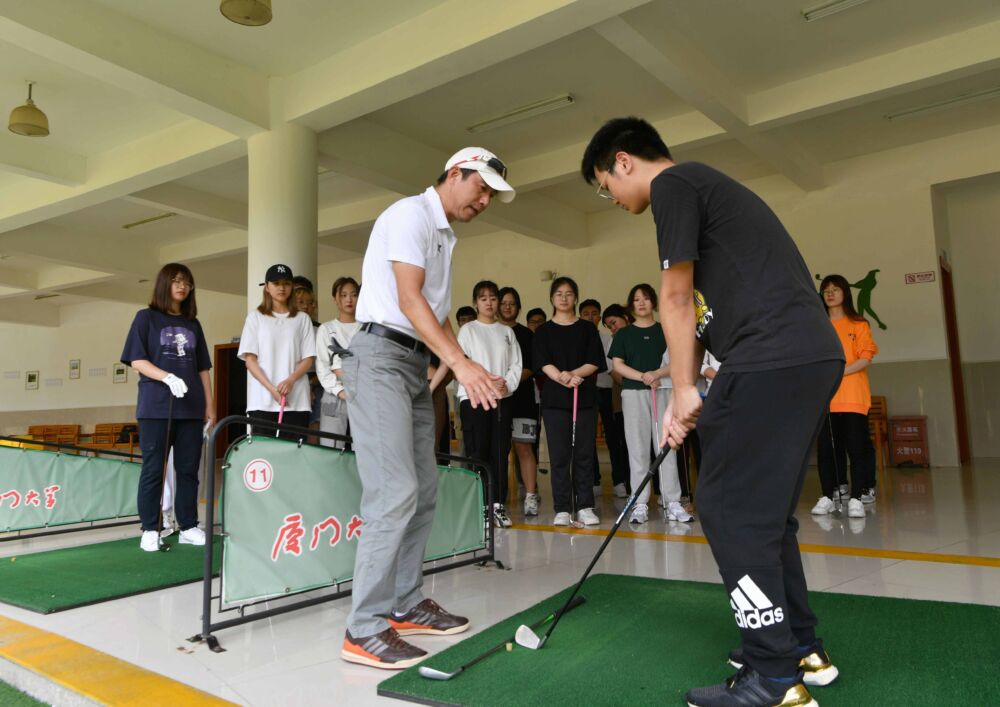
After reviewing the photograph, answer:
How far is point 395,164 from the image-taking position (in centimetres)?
789

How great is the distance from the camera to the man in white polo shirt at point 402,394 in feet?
7.25

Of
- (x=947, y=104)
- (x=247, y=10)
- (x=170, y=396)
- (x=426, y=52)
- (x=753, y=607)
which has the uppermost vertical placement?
(x=947, y=104)

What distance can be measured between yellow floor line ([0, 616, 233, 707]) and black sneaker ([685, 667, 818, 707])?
49.6 inches

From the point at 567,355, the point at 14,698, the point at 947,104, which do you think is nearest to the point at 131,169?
the point at 567,355

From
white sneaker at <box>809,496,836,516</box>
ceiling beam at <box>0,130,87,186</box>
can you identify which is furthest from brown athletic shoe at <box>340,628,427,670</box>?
ceiling beam at <box>0,130,87,186</box>

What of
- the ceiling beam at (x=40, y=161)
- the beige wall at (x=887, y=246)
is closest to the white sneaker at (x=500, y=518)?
the beige wall at (x=887, y=246)

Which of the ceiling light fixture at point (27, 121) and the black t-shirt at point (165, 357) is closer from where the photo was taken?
the black t-shirt at point (165, 357)

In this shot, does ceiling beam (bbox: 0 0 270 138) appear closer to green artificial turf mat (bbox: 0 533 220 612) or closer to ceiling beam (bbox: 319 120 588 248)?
ceiling beam (bbox: 319 120 588 248)

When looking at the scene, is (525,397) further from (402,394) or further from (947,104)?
(947,104)

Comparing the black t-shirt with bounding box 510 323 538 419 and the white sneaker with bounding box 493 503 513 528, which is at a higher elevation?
the black t-shirt with bounding box 510 323 538 419

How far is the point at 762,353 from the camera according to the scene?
5.56ft

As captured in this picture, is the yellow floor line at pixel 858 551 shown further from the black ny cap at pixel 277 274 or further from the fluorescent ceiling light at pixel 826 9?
the fluorescent ceiling light at pixel 826 9

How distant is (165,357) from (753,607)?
374 cm

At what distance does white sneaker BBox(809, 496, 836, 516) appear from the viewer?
4828 millimetres
